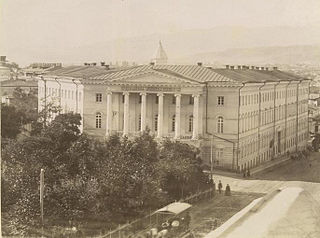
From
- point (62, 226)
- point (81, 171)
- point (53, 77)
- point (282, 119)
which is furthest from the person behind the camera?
point (53, 77)

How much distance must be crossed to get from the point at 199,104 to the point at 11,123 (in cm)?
354

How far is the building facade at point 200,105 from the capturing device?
7973 millimetres

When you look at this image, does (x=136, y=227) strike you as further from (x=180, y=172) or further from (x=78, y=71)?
(x=78, y=71)

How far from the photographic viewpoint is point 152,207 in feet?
23.1

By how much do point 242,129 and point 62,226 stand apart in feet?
8.75

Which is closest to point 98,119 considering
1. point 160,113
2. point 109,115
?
point 109,115

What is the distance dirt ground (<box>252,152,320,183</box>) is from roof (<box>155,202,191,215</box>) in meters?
0.93

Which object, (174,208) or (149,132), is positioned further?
(149,132)

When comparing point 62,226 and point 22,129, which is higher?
point 22,129

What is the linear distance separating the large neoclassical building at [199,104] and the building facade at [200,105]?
1cm

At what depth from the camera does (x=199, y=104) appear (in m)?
10.6

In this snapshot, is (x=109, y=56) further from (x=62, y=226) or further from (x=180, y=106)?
(x=180, y=106)

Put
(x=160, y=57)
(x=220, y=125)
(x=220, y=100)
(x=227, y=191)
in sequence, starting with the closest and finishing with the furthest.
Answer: (x=227, y=191) → (x=160, y=57) → (x=220, y=125) → (x=220, y=100)

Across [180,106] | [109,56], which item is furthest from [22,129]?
[180,106]
